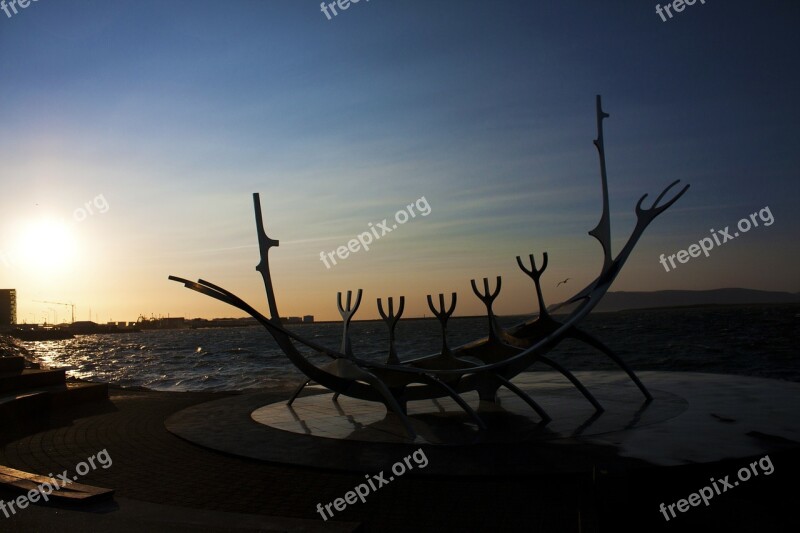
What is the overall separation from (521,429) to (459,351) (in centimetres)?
285

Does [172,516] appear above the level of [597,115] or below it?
below

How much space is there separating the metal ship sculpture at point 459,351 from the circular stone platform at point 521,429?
19.9 inches

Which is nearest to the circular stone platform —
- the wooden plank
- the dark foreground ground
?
the dark foreground ground

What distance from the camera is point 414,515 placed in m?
6.98

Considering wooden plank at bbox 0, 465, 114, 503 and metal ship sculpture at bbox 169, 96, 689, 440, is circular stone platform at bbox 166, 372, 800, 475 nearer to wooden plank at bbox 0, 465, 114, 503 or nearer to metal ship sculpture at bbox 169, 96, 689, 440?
metal ship sculpture at bbox 169, 96, 689, 440

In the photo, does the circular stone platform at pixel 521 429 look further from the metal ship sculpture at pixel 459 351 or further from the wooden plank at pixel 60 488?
the wooden plank at pixel 60 488

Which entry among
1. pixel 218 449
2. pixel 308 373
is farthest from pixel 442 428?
pixel 218 449

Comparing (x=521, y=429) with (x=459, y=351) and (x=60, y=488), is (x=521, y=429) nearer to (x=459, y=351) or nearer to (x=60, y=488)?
(x=459, y=351)

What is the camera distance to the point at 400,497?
25.0 ft

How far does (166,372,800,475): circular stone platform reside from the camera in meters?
9.04

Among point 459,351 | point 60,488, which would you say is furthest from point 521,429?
point 60,488

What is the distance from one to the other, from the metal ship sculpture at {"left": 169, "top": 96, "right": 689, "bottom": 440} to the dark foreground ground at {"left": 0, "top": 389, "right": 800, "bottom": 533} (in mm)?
2625

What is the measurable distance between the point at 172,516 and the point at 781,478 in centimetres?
685

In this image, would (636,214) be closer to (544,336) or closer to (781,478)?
(544,336)
